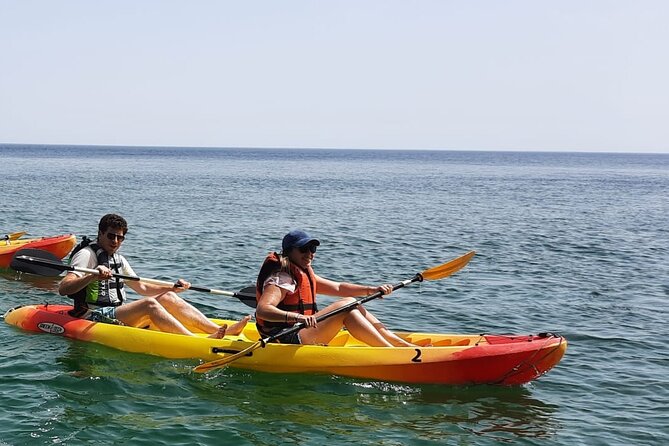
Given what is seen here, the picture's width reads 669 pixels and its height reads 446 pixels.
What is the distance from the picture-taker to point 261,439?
6137mm

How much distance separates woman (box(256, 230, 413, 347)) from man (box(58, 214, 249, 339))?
97 cm

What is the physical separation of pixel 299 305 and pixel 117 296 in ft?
7.98

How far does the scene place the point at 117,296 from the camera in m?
8.45

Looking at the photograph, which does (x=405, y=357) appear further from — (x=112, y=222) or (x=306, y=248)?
(x=112, y=222)

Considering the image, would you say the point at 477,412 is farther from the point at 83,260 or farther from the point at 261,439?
the point at 83,260

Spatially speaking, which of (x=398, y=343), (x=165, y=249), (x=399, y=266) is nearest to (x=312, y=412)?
(x=398, y=343)

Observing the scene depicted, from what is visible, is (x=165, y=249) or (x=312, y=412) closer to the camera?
(x=312, y=412)

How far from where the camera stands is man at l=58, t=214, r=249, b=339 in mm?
7703

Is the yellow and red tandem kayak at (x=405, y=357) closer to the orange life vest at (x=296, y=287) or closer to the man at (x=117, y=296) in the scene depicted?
the man at (x=117, y=296)

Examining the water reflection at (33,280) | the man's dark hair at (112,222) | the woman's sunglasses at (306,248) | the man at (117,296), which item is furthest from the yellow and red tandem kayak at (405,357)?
the water reflection at (33,280)

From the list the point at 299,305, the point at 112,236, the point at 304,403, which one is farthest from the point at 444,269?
the point at 112,236

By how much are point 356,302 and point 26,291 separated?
6688mm

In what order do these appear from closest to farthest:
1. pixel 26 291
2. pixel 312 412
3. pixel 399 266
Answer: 1. pixel 312 412
2. pixel 26 291
3. pixel 399 266

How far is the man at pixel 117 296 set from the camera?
7703mm
